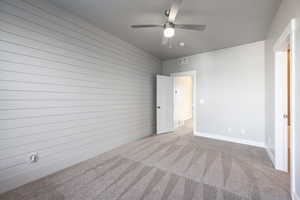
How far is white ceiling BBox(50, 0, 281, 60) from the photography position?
2078 millimetres

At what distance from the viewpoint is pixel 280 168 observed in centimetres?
222

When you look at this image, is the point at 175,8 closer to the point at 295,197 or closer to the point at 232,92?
the point at 295,197

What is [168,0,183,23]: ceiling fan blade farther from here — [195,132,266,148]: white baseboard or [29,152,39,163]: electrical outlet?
[195,132,266,148]: white baseboard

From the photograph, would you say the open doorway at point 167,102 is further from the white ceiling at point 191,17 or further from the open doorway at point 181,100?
the white ceiling at point 191,17

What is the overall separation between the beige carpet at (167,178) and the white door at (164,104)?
1656 millimetres

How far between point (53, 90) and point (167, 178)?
7.69 ft

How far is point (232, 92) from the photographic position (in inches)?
148

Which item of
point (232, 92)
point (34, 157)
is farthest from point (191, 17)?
point (34, 157)

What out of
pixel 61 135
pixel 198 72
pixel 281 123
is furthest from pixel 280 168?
pixel 61 135

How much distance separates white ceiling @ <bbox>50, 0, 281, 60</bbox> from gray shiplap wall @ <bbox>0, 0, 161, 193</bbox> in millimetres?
359

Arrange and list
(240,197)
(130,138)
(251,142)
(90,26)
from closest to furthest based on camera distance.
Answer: (240,197)
(90,26)
(251,142)
(130,138)

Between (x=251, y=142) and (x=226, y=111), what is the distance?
0.98 metres

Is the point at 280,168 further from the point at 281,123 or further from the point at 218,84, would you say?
the point at 218,84

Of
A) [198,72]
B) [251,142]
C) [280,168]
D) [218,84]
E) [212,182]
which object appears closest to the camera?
[212,182]
